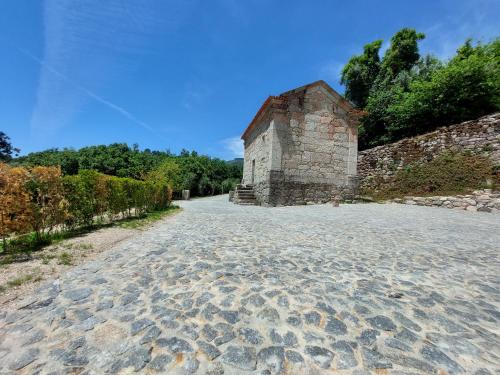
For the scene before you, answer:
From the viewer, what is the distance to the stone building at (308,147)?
1178 cm

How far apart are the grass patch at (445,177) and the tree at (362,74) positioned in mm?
11500

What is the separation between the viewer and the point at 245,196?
46.3 feet

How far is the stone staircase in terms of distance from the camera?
13688 millimetres

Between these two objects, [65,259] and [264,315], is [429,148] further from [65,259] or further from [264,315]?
[65,259]

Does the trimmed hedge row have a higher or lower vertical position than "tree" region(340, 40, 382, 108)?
lower

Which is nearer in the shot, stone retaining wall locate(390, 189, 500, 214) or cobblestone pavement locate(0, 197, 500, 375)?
cobblestone pavement locate(0, 197, 500, 375)

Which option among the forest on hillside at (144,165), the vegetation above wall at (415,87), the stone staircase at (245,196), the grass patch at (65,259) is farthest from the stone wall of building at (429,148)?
the forest on hillside at (144,165)

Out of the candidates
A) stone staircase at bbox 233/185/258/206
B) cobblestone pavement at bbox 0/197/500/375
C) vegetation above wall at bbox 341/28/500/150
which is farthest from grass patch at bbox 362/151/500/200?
cobblestone pavement at bbox 0/197/500/375

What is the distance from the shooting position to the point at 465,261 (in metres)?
3.46

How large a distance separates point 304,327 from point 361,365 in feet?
1.56

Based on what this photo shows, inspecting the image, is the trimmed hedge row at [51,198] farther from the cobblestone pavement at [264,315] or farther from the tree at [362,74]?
the tree at [362,74]

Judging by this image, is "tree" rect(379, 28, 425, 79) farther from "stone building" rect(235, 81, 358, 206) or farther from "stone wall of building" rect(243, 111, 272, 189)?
"stone wall of building" rect(243, 111, 272, 189)

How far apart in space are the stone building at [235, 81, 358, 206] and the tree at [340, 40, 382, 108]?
37.4ft

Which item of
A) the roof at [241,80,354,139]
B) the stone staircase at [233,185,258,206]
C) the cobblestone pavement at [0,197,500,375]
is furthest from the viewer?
the stone staircase at [233,185,258,206]
